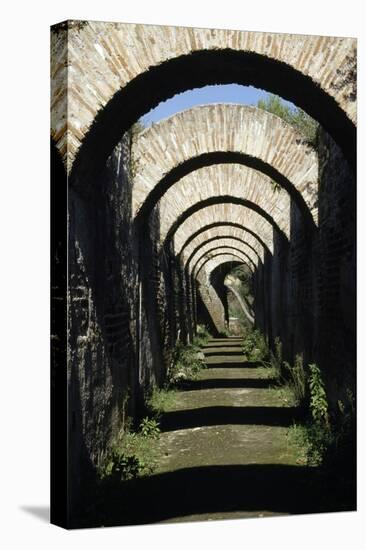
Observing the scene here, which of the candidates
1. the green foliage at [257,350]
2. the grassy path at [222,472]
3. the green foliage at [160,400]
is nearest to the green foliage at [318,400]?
the grassy path at [222,472]

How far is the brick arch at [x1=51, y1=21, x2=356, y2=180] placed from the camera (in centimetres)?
425

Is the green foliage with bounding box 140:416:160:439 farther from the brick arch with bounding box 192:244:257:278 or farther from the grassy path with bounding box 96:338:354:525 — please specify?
the brick arch with bounding box 192:244:257:278

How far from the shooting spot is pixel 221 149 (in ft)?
27.6

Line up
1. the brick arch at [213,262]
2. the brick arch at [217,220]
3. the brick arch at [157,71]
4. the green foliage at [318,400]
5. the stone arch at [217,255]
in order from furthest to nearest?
the brick arch at [213,262]
the stone arch at [217,255]
the brick arch at [217,220]
the green foliage at [318,400]
the brick arch at [157,71]

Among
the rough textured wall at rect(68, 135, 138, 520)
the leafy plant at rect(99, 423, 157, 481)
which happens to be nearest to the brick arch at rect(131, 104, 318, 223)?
the rough textured wall at rect(68, 135, 138, 520)

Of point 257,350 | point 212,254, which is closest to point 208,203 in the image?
point 257,350

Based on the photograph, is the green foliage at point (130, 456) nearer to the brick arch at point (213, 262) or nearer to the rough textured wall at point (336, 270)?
the rough textured wall at point (336, 270)

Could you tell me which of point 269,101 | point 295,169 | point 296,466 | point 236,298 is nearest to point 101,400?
point 296,466

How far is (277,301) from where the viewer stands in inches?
493

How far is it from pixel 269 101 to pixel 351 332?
758 centimetres

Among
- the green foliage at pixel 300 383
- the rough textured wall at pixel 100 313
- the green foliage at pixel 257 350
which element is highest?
the rough textured wall at pixel 100 313

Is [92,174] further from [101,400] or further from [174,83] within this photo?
[101,400]

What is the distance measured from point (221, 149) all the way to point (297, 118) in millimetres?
2781

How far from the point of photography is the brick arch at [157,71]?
425 centimetres
